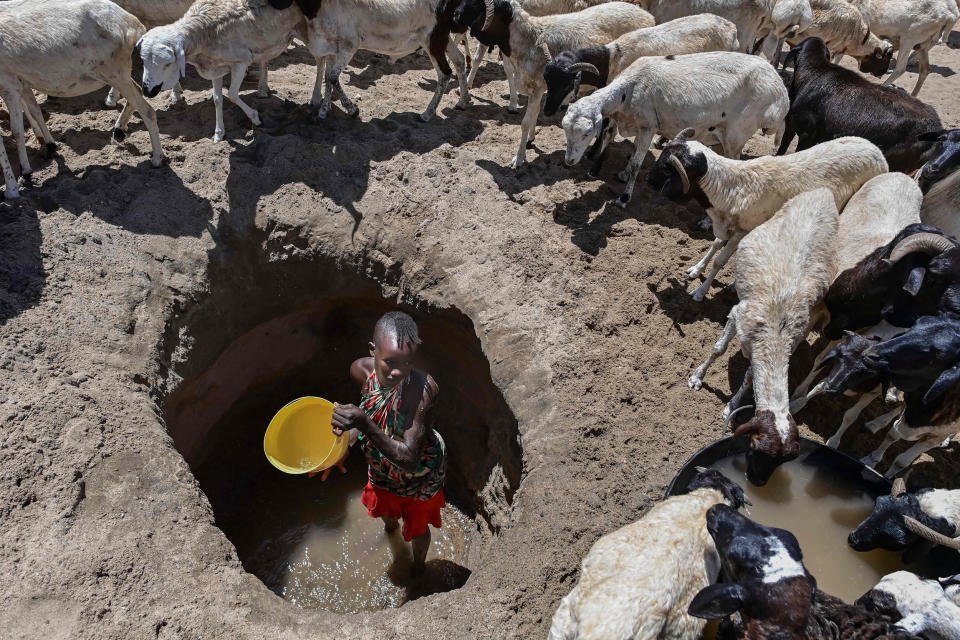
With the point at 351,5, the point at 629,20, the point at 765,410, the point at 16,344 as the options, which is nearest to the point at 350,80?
the point at 351,5

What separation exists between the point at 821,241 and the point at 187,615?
534 centimetres

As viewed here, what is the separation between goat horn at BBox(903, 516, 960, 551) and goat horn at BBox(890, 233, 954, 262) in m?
2.09

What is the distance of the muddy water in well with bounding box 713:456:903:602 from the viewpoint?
4.05 metres

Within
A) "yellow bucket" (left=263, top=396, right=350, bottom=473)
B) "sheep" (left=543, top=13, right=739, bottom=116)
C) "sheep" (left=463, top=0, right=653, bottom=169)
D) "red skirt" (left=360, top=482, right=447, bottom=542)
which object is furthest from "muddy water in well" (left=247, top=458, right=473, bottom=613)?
"sheep" (left=543, top=13, right=739, bottom=116)

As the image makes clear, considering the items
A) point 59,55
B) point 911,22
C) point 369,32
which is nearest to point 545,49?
point 369,32

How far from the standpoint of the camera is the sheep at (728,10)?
9.09 meters

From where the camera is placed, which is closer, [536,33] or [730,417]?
[730,417]

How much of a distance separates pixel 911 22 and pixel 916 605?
35.4 feet

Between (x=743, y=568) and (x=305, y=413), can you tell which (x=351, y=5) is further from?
(x=743, y=568)

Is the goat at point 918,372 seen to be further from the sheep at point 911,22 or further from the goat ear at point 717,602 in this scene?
the sheep at point 911,22

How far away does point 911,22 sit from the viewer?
10555 millimetres

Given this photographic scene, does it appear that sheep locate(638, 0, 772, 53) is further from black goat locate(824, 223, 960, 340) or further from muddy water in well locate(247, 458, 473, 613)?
muddy water in well locate(247, 458, 473, 613)

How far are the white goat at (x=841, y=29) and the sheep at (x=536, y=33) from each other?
13.9 feet

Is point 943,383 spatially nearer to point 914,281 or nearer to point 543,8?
point 914,281
